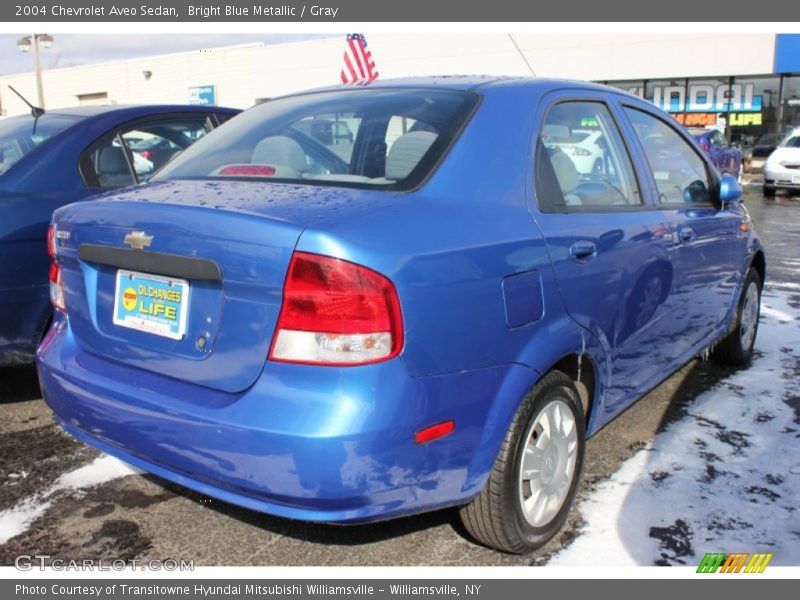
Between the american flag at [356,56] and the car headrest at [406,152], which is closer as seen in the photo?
the car headrest at [406,152]

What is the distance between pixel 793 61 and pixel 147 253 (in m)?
27.6

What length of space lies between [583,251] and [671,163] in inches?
55.1

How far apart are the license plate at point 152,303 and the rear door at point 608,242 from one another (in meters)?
1.22

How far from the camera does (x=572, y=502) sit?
9.61ft

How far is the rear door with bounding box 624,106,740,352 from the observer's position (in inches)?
139

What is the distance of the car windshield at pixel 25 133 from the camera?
4.14m

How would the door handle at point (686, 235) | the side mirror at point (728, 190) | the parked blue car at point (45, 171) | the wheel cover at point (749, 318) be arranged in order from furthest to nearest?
the wheel cover at point (749, 318) < the side mirror at point (728, 190) < the parked blue car at point (45, 171) < the door handle at point (686, 235)

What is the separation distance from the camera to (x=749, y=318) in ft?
15.9

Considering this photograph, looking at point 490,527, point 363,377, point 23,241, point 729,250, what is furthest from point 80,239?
point 729,250

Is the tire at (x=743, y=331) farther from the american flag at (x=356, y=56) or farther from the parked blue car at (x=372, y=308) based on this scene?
the american flag at (x=356, y=56)

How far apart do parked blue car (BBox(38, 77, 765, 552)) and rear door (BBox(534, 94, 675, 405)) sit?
0.04 feet

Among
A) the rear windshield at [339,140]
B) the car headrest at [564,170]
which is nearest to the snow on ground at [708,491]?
the car headrest at [564,170]

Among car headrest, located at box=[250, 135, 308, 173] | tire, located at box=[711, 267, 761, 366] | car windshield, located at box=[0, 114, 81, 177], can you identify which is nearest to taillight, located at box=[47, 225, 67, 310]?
car headrest, located at box=[250, 135, 308, 173]

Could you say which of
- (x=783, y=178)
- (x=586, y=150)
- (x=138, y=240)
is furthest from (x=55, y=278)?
(x=783, y=178)
